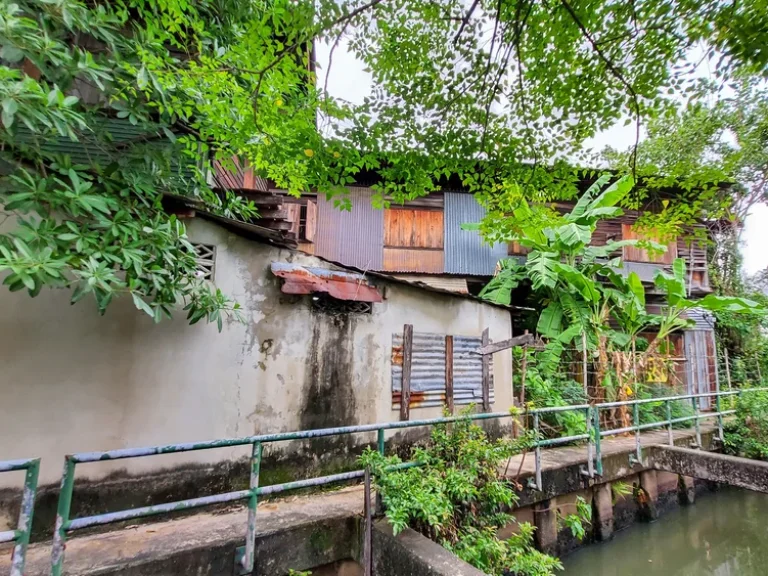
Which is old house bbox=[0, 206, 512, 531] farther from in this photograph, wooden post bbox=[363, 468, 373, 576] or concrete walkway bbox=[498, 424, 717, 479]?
wooden post bbox=[363, 468, 373, 576]

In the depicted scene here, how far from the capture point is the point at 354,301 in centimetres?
519

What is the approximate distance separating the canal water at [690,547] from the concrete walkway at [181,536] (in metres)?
3.88

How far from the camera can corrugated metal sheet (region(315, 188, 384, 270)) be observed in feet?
33.8

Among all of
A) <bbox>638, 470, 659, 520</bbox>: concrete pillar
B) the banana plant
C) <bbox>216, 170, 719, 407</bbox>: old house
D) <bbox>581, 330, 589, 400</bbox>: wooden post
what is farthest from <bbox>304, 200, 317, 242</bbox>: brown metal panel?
<bbox>638, 470, 659, 520</bbox>: concrete pillar

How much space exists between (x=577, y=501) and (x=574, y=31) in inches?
214

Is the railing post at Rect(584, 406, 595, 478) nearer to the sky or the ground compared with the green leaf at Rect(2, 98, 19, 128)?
nearer to the ground

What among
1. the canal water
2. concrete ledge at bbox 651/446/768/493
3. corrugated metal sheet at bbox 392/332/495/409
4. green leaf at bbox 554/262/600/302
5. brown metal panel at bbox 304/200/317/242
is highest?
brown metal panel at bbox 304/200/317/242

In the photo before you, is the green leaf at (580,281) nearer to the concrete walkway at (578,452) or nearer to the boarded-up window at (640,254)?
the concrete walkway at (578,452)

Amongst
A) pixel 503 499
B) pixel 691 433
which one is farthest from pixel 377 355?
pixel 691 433

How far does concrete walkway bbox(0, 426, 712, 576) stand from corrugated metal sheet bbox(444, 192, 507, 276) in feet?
24.2

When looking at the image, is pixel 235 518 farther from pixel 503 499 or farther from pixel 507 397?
pixel 507 397

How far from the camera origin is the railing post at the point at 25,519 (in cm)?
195

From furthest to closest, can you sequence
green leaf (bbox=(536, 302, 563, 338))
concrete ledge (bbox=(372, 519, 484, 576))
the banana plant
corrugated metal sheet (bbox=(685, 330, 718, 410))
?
corrugated metal sheet (bbox=(685, 330, 718, 410)) → green leaf (bbox=(536, 302, 563, 338)) → the banana plant → concrete ledge (bbox=(372, 519, 484, 576))

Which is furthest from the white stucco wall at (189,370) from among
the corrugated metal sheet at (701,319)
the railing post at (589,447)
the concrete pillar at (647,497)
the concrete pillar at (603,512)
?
the corrugated metal sheet at (701,319)
